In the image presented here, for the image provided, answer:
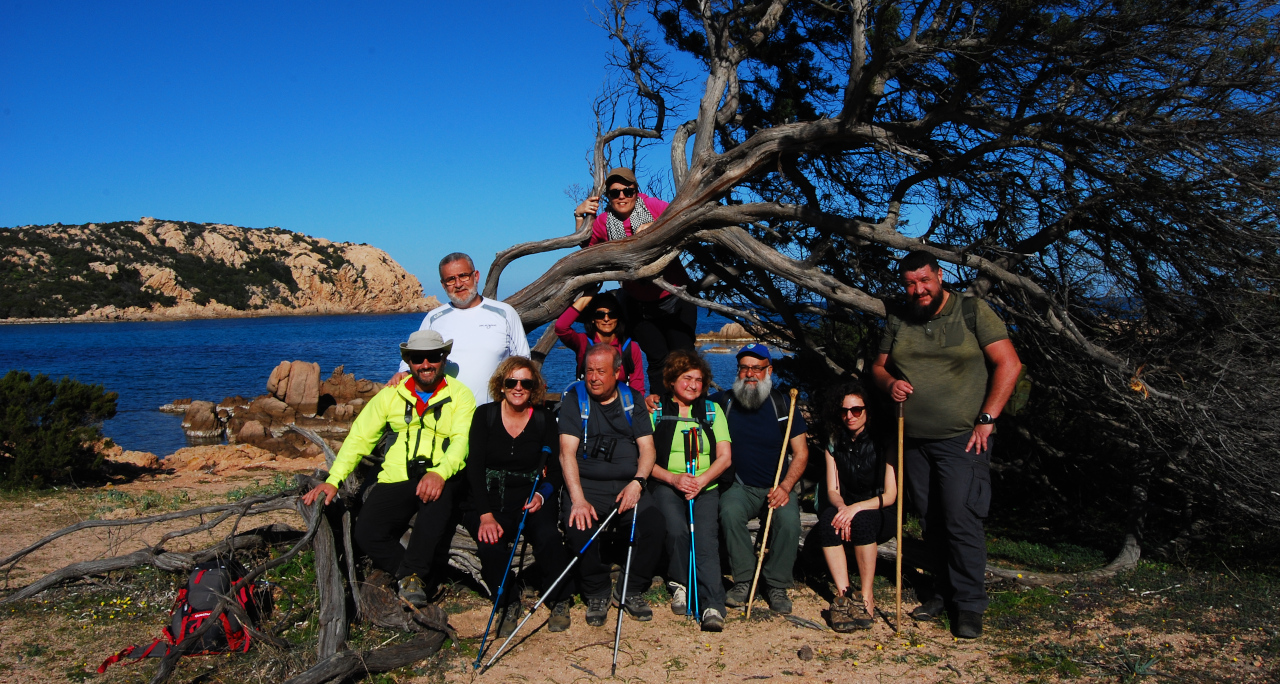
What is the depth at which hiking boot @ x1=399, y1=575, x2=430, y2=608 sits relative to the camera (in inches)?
170

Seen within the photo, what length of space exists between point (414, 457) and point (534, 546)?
91 cm

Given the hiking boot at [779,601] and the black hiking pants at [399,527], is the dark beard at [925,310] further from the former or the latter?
the black hiking pants at [399,527]

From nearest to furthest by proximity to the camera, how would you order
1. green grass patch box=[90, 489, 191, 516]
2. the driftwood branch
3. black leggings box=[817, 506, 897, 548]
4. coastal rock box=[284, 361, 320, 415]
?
1. the driftwood branch
2. black leggings box=[817, 506, 897, 548]
3. green grass patch box=[90, 489, 191, 516]
4. coastal rock box=[284, 361, 320, 415]

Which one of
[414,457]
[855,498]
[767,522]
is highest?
[414,457]

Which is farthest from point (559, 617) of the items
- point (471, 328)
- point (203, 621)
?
point (471, 328)

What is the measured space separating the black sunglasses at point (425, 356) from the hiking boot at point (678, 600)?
6.80 ft

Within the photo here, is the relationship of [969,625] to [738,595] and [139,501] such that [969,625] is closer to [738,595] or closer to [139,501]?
[738,595]

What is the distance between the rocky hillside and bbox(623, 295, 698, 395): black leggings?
8348 cm

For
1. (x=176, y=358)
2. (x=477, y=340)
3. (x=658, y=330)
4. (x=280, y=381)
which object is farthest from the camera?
(x=176, y=358)

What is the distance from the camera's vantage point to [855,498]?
4789mm

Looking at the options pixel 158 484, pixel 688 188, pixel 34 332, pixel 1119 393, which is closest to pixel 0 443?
pixel 158 484

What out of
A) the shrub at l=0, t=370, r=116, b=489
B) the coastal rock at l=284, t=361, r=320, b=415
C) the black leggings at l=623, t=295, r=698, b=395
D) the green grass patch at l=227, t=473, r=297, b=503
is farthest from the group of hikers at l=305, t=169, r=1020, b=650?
the coastal rock at l=284, t=361, r=320, b=415

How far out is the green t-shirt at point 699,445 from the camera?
15.8 ft

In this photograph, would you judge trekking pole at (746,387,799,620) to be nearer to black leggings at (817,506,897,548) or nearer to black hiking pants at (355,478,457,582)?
black leggings at (817,506,897,548)
